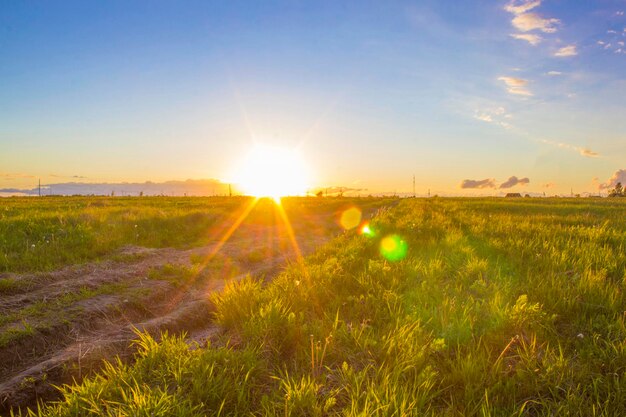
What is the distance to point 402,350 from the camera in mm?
3885

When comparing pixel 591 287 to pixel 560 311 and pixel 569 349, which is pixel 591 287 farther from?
pixel 569 349

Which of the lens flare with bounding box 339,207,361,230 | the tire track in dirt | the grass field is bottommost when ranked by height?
the tire track in dirt

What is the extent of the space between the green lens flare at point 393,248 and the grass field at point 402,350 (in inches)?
35.0

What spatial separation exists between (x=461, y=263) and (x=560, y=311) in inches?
99.9

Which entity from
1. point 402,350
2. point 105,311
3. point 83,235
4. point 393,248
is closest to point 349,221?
point 393,248

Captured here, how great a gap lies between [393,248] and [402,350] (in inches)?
210

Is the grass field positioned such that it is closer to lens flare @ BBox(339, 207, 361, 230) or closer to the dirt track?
the dirt track

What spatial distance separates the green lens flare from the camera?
26.5 ft

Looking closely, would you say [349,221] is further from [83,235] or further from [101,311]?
[101,311]

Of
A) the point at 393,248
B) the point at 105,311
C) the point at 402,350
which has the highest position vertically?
the point at 393,248

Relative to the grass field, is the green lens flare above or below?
above

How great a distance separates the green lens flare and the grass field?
2.92 ft

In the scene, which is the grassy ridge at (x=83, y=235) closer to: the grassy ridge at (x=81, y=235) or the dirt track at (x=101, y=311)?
the grassy ridge at (x=81, y=235)

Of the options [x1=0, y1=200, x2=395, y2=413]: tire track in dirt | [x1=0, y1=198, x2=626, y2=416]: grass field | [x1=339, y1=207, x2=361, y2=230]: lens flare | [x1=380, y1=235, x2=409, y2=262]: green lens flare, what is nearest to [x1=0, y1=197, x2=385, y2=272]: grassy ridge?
[x1=0, y1=200, x2=395, y2=413]: tire track in dirt
